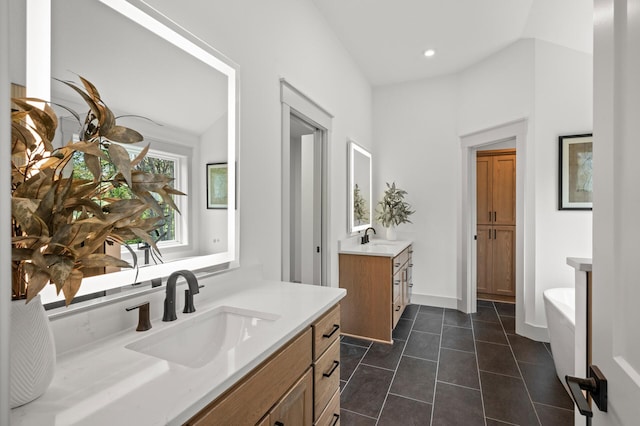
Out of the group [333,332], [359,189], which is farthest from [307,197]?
[333,332]

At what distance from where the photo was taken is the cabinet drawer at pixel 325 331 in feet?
4.20

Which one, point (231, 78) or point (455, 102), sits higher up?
point (455, 102)

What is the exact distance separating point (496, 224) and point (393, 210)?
62.6 inches

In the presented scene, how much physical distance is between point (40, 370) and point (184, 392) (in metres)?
0.31

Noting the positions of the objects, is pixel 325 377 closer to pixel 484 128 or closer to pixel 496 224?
pixel 484 128

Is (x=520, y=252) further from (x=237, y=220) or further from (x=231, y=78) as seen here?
(x=231, y=78)

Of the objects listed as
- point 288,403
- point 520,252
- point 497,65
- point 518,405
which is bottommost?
point 518,405

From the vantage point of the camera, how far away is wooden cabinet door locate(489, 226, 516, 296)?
4207 millimetres

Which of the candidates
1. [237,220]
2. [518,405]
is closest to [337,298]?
[237,220]

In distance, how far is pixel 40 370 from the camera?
0.67 metres

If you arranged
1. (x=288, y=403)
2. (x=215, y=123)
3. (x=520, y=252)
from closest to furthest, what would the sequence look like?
(x=288, y=403), (x=215, y=123), (x=520, y=252)

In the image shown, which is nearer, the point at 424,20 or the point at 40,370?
the point at 40,370

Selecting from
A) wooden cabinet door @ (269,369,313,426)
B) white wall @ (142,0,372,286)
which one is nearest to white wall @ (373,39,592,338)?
white wall @ (142,0,372,286)

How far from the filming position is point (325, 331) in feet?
4.53
